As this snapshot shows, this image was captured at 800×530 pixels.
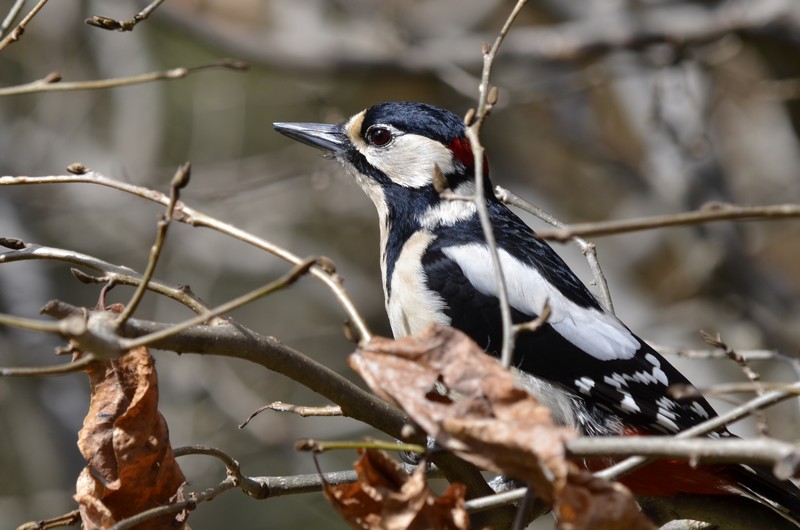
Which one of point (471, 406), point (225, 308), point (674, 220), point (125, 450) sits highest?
point (674, 220)

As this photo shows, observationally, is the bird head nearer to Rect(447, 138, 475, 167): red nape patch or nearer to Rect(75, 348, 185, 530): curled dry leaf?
Rect(447, 138, 475, 167): red nape patch

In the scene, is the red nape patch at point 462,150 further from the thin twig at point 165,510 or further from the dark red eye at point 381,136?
the thin twig at point 165,510

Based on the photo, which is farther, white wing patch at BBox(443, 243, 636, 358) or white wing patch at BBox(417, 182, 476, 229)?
white wing patch at BBox(417, 182, 476, 229)

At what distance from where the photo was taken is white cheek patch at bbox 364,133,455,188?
10.6 feet

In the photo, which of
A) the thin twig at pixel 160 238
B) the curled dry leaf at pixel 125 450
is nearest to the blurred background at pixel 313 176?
the curled dry leaf at pixel 125 450

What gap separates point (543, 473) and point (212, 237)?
4751 millimetres

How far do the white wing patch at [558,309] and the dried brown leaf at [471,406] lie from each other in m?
1.14

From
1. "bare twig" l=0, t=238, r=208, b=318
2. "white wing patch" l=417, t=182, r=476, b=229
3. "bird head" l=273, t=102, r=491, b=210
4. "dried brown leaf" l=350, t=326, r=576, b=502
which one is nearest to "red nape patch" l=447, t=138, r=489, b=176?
"bird head" l=273, t=102, r=491, b=210

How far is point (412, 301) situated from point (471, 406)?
1.35 m

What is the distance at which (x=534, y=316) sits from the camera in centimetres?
266

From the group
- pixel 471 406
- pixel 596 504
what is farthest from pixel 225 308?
pixel 596 504

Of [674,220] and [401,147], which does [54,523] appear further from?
[401,147]

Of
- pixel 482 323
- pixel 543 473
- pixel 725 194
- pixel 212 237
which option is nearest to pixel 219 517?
pixel 212 237

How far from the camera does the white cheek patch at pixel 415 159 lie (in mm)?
3230
